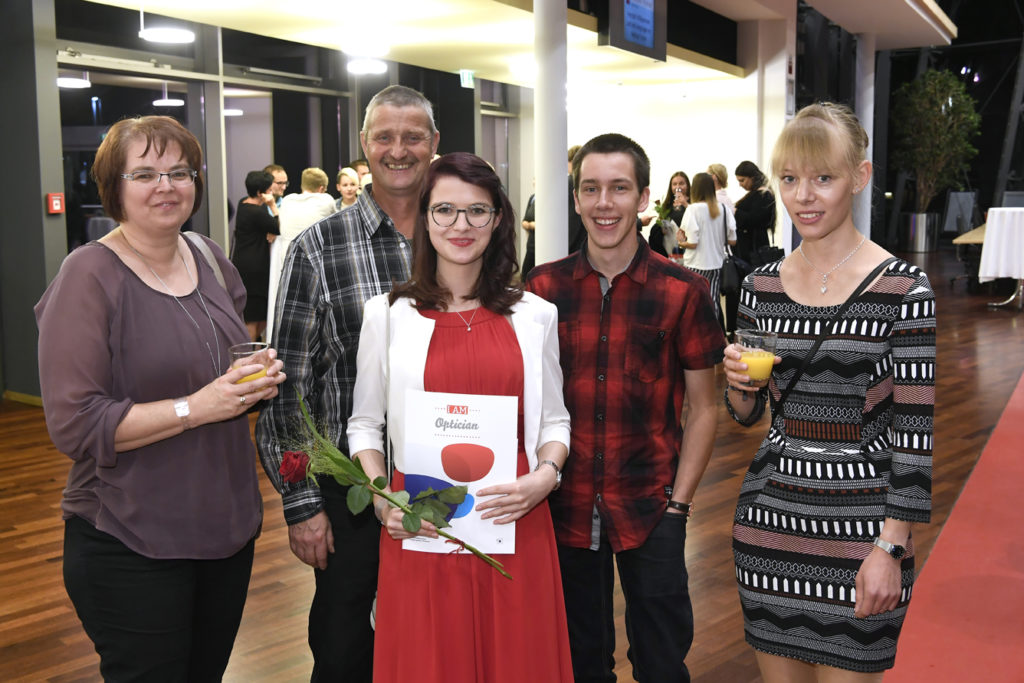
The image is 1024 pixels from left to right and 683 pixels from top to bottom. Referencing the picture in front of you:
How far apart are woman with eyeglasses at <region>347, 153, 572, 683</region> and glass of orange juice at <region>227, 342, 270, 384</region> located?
0.64ft

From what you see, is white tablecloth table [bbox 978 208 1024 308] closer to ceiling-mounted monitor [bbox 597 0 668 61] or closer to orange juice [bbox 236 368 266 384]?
ceiling-mounted monitor [bbox 597 0 668 61]

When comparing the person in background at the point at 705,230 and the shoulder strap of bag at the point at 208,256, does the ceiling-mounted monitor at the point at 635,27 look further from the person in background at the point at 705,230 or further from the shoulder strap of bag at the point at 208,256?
the shoulder strap of bag at the point at 208,256

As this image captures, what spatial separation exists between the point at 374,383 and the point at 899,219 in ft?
71.1

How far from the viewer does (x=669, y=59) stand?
35.3ft

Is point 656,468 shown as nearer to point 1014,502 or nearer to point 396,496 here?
point 396,496

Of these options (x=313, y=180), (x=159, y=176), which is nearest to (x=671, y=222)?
(x=313, y=180)

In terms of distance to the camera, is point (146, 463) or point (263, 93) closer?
point (146, 463)

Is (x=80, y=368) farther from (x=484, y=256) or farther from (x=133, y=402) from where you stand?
(x=484, y=256)

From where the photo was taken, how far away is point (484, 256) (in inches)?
77.1

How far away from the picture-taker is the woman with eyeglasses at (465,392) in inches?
71.8

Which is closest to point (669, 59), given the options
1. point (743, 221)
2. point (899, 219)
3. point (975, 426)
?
point (743, 221)

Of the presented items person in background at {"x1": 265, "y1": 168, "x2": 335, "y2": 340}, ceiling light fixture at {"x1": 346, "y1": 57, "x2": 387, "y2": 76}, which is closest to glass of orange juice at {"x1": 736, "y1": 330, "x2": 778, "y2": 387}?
person in background at {"x1": 265, "y1": 168, "x2": 335, "y2": 340}

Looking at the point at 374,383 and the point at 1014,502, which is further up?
the point at 374,383

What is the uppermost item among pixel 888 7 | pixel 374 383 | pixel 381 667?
pixel 888 7
